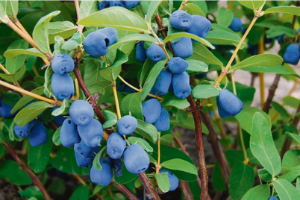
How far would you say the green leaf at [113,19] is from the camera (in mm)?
562

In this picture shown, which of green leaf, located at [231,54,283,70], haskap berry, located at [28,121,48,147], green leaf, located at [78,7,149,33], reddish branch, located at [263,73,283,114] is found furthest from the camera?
reddish branch, located at [263,73,283,114]

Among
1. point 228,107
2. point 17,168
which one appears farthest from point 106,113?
point 17,168

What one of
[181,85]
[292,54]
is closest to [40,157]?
[181,85]

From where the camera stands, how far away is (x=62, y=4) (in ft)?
3.50

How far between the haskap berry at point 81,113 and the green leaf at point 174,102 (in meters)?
0.21

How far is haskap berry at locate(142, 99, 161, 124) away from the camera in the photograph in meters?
0.73

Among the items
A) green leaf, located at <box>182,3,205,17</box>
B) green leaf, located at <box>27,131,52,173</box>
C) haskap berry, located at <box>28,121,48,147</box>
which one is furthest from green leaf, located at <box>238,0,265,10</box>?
green leaf, located at <box>27,131,52,173</box>

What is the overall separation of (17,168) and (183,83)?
868 millimetres

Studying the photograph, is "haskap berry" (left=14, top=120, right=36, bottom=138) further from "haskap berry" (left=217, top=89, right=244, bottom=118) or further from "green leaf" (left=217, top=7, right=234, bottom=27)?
"green leaf" (left=217, top=7, right=234, bottom=27)

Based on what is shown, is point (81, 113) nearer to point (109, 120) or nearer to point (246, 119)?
point (109, 120)

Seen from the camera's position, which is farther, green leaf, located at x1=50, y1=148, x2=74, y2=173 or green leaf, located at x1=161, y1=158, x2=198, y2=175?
green leaf, located at x1=50, y1=148, x2=74, y2=173

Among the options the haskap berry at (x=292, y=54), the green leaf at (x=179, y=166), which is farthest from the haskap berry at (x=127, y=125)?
the haskap berry at (x=292, y=54)

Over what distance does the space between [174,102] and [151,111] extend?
6 centimetres

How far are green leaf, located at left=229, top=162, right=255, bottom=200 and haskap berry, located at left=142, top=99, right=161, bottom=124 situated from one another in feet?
1.63
